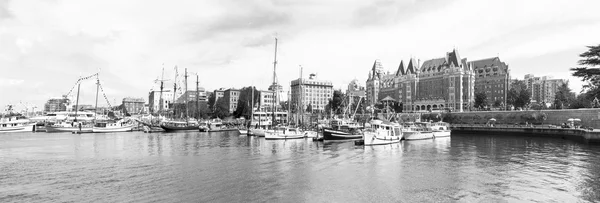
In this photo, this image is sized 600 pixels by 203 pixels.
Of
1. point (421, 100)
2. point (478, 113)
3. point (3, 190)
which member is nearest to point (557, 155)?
point (3, 190)

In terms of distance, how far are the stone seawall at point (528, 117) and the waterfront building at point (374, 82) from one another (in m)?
67.7

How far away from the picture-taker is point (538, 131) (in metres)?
71.9

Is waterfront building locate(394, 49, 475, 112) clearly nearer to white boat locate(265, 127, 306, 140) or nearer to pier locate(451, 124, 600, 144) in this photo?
pier locate(451, 124, 600, 144)

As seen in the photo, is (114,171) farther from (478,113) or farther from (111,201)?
(478,113)

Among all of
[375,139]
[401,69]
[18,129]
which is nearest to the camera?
[375,139]

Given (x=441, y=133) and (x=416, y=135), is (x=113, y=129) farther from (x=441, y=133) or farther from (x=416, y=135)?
(x=441, y=133)

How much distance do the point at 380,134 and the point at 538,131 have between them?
41012 mm

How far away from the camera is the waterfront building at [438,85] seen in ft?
436

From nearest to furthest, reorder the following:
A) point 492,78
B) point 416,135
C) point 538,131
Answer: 1. point 416,135
2. point 538,131
3. point 492,78

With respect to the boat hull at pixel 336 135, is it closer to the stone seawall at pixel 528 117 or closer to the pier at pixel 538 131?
the pier at pixel 538 131

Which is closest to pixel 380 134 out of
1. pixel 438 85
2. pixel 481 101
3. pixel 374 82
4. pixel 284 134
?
pixel 284 134

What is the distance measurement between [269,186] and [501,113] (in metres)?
86.1

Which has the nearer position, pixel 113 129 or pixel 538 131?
pixel 538 131

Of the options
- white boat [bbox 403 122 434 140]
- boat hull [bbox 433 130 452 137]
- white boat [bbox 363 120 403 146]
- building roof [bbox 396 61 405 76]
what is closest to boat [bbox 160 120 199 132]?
white boat [bbox 403 122 434 140]
